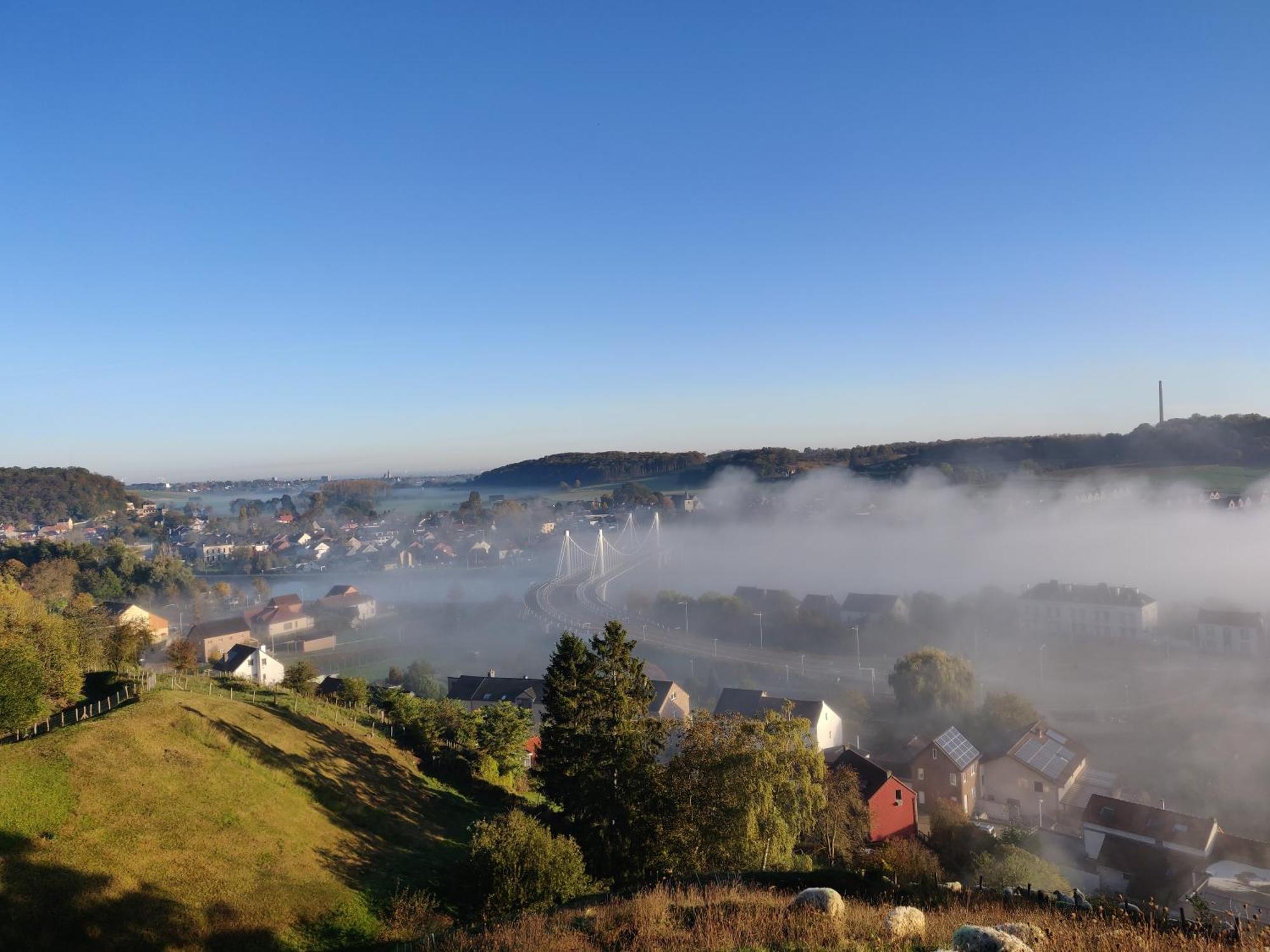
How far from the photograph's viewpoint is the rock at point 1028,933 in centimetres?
538

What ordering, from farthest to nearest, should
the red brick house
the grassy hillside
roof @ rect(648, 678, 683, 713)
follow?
roof @ rect(648, 678, 683, 713), the red brick house, the grassy hillside

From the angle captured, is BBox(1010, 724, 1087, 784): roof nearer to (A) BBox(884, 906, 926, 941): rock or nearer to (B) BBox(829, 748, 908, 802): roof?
(B) BBox(829, 748, 908, 802): roof

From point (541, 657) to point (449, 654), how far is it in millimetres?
6338

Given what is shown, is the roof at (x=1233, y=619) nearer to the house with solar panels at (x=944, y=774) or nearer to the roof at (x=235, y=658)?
the house with solar panels at (x=944, y=774)

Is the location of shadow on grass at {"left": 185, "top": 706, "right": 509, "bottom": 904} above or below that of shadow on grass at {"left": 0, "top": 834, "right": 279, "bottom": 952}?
below

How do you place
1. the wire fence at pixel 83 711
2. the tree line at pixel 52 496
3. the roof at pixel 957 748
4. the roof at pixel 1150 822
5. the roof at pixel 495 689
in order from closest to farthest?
the wire fence at pixel 83 711, the roof at pixel 1150 822, the roof at pixel 957 748, the roof at pixel 495 689, the tree line at pixel 52 496

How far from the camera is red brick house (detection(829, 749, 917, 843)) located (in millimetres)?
19094

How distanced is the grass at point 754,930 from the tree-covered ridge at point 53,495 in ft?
400

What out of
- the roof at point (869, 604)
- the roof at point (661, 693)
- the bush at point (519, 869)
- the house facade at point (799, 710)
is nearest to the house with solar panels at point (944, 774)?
the house facade at point (799, 710)

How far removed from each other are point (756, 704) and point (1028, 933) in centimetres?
2266

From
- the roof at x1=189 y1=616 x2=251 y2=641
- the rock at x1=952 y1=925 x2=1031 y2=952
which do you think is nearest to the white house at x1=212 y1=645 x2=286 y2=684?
the roof at x1=189 y1=616 x2=251 y2=641

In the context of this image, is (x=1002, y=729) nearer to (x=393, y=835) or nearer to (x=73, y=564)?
(x=393, y=835)

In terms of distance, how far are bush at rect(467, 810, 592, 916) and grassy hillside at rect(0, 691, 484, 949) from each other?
1.61 metres

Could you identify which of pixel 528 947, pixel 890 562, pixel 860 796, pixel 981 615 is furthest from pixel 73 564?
pixel 890 562
